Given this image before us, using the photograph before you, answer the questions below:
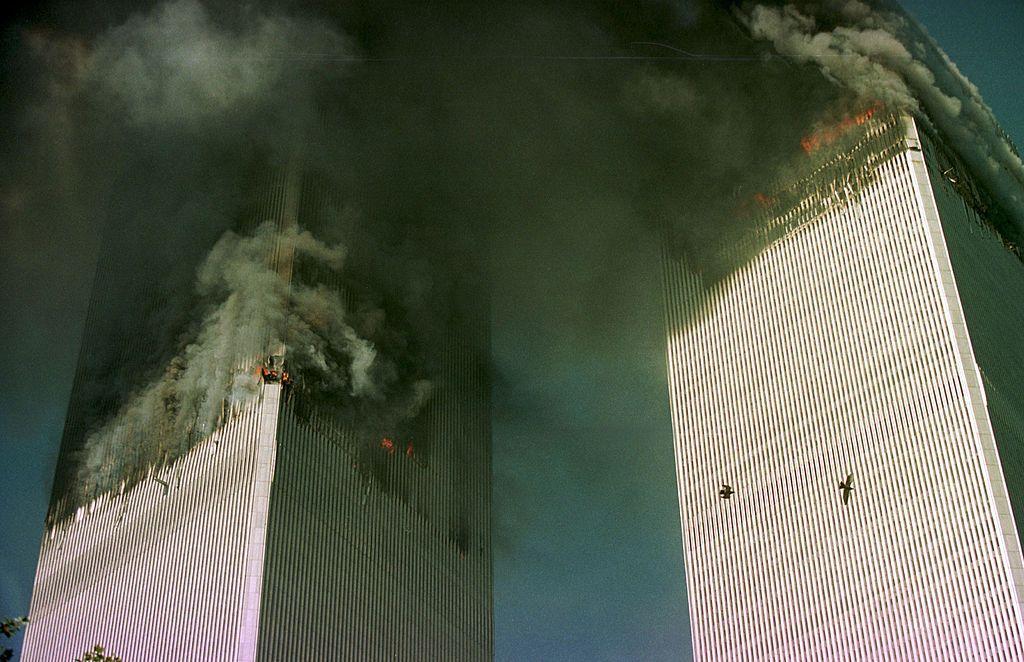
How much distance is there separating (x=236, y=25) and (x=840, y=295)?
50900 millimetres

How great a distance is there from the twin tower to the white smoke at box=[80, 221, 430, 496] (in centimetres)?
163

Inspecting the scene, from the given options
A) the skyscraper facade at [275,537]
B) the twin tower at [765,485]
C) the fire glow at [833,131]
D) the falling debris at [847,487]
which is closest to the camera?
the twin tower at [765,485]

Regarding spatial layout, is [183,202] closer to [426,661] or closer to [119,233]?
[119,233]

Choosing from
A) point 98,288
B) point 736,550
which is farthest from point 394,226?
point 736,550

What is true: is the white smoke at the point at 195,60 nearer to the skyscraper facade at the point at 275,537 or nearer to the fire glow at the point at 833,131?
the skyscraper facade at the point at 275,537

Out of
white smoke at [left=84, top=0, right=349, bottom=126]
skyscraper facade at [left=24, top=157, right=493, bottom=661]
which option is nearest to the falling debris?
skyscraper facade at [left=24, top=157, right=493, bottom=661]

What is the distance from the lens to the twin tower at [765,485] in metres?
82.4

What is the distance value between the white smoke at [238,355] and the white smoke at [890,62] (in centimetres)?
3897

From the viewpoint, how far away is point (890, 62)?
3814 inches

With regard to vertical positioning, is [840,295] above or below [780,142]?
below

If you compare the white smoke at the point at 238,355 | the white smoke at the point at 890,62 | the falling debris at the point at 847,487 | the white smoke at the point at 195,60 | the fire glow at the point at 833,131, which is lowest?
the falling debris at the point at 847,487

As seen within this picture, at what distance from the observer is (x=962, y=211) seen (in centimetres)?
9644

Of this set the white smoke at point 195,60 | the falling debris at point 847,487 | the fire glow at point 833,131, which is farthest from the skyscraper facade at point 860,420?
the white smoke at point 195,60

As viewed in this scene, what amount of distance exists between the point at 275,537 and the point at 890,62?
55543 millimetres
